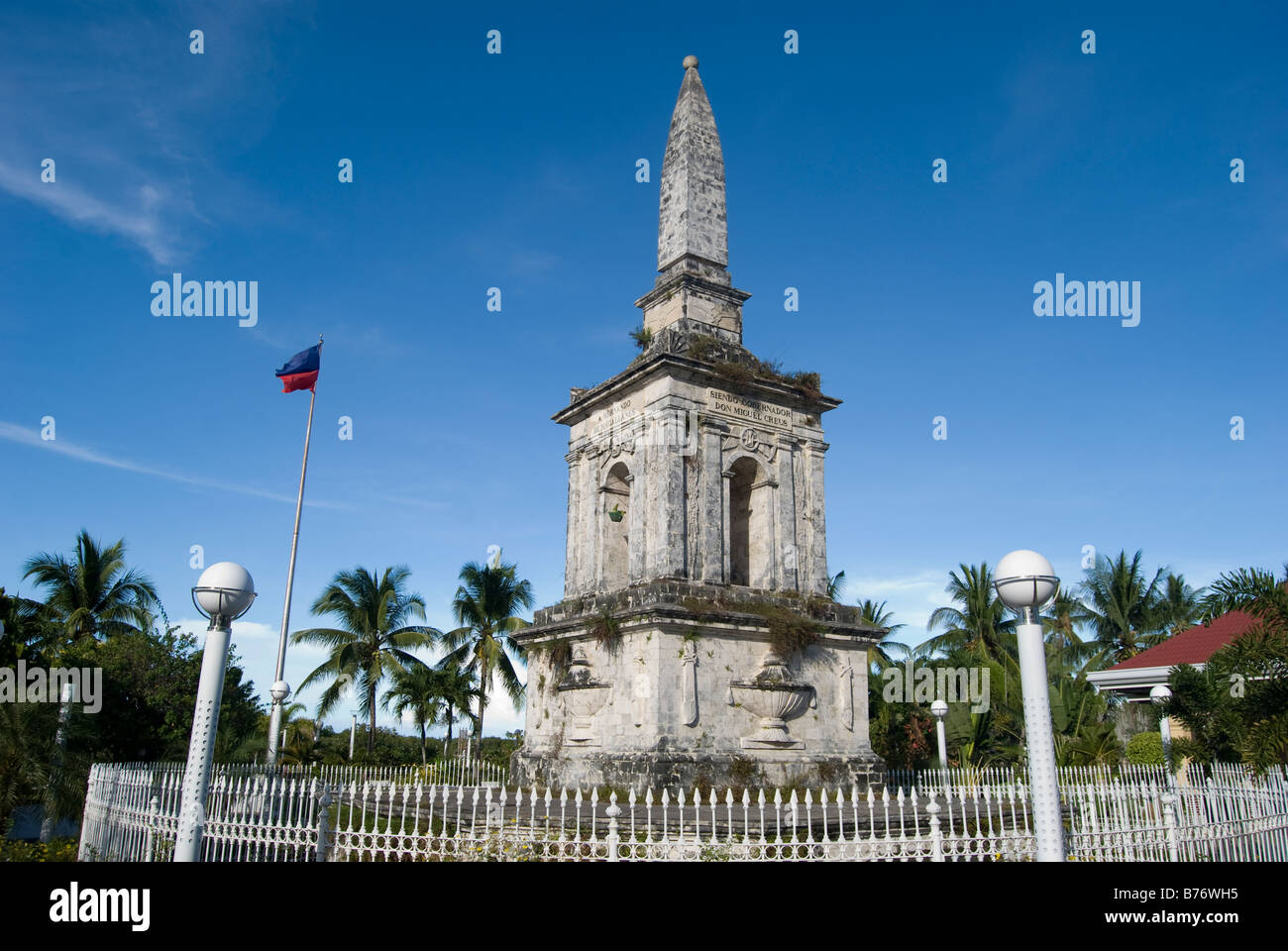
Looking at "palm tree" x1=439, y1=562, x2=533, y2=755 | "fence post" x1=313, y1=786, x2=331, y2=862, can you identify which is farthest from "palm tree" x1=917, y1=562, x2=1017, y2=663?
"fence post" x1=313, y1=786, x2=331, y2=862

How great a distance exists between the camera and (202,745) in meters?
7.67

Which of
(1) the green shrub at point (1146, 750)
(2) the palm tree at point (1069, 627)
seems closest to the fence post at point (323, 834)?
(1) the green shrub at point (1146, 750)

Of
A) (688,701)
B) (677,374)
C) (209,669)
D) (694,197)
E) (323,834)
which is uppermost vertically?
(694,197)

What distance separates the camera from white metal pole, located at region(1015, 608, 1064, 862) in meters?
7.09

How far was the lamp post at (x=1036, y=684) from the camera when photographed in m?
7.11

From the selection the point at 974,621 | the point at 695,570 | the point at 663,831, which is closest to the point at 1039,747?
the point at 663,831

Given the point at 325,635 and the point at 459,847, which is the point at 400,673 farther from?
the point at 459,847

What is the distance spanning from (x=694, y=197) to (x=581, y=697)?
34.4 feet

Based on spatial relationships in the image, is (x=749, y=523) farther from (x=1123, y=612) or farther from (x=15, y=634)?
(x=1123, y=612)

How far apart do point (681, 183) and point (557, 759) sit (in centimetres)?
1193

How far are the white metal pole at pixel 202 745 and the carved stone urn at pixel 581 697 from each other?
853 cm

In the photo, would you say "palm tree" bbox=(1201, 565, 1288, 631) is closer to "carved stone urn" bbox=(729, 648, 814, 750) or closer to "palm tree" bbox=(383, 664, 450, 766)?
"carved stone urn" bbox=(729, 648, 814, 750)

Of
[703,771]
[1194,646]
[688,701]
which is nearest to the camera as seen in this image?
[703,771]
